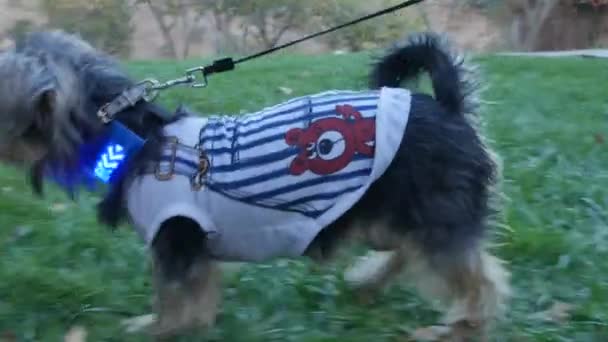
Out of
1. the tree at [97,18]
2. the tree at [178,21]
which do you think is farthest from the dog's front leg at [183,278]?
the tree at [178,21]

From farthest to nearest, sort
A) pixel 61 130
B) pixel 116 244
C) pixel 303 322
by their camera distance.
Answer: pixel 116 244
pixel 303 322
pixel 61 130

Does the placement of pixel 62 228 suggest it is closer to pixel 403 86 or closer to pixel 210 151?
pixel 210 151

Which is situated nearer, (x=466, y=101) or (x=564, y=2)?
(x=466, y=101)

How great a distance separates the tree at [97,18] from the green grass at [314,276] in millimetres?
15406

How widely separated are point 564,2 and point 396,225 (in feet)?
46.6

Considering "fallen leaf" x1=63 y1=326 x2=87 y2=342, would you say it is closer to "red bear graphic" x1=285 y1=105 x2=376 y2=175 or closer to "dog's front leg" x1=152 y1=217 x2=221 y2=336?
"dog's front leg" x1=152 y1=217 x2=221 y2=336

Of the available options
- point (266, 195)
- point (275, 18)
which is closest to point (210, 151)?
point (266, 195)

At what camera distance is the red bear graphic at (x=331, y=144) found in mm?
3443

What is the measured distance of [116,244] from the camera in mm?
4641

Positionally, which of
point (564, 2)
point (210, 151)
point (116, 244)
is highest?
point (564, 2)

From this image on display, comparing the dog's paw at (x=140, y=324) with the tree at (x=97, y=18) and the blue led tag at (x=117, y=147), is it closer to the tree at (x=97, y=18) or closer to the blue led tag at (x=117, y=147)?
the blue led tag at (x=117, y=147)

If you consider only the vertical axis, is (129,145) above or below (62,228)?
above

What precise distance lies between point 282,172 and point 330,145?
200mm

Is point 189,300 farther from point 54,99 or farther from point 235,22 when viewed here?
point 235,22
